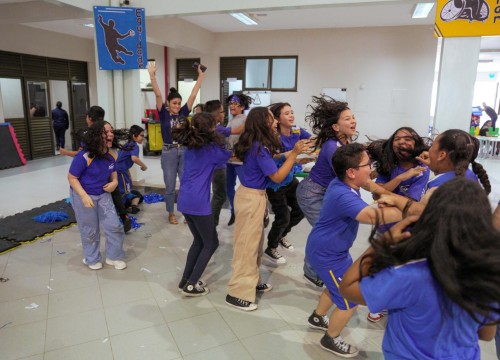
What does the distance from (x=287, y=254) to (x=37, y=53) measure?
8.48 m

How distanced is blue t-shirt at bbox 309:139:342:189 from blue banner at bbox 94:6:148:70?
3.72 meters

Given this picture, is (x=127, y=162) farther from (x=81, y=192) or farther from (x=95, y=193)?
(x=81, y=192)

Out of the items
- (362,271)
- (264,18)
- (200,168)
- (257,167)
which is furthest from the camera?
(264,18)

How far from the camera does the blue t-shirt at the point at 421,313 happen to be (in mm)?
1076

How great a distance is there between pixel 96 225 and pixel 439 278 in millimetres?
3043

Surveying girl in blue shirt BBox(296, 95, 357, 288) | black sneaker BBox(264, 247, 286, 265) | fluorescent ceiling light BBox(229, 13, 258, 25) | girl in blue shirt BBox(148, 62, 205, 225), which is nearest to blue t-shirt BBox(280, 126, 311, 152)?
girl in blue shirt BBox(296, 95, 357, 288)

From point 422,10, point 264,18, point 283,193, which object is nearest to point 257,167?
point 283,193

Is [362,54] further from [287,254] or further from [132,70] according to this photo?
[287,254]

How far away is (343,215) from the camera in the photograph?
1.96 metres

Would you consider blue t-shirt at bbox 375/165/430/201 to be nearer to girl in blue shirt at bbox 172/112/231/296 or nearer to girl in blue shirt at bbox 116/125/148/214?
girl in blue shirt at bbox 172/112/231/296

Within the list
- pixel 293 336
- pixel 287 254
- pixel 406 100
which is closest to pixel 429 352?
pixel 293 336

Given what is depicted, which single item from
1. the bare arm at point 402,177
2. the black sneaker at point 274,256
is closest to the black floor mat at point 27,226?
the black sneaker at point 274,256

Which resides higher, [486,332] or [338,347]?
[486,332]

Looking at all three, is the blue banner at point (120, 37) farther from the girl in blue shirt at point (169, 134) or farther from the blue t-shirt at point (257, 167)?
the blue t-shirt at point (257, 167)
